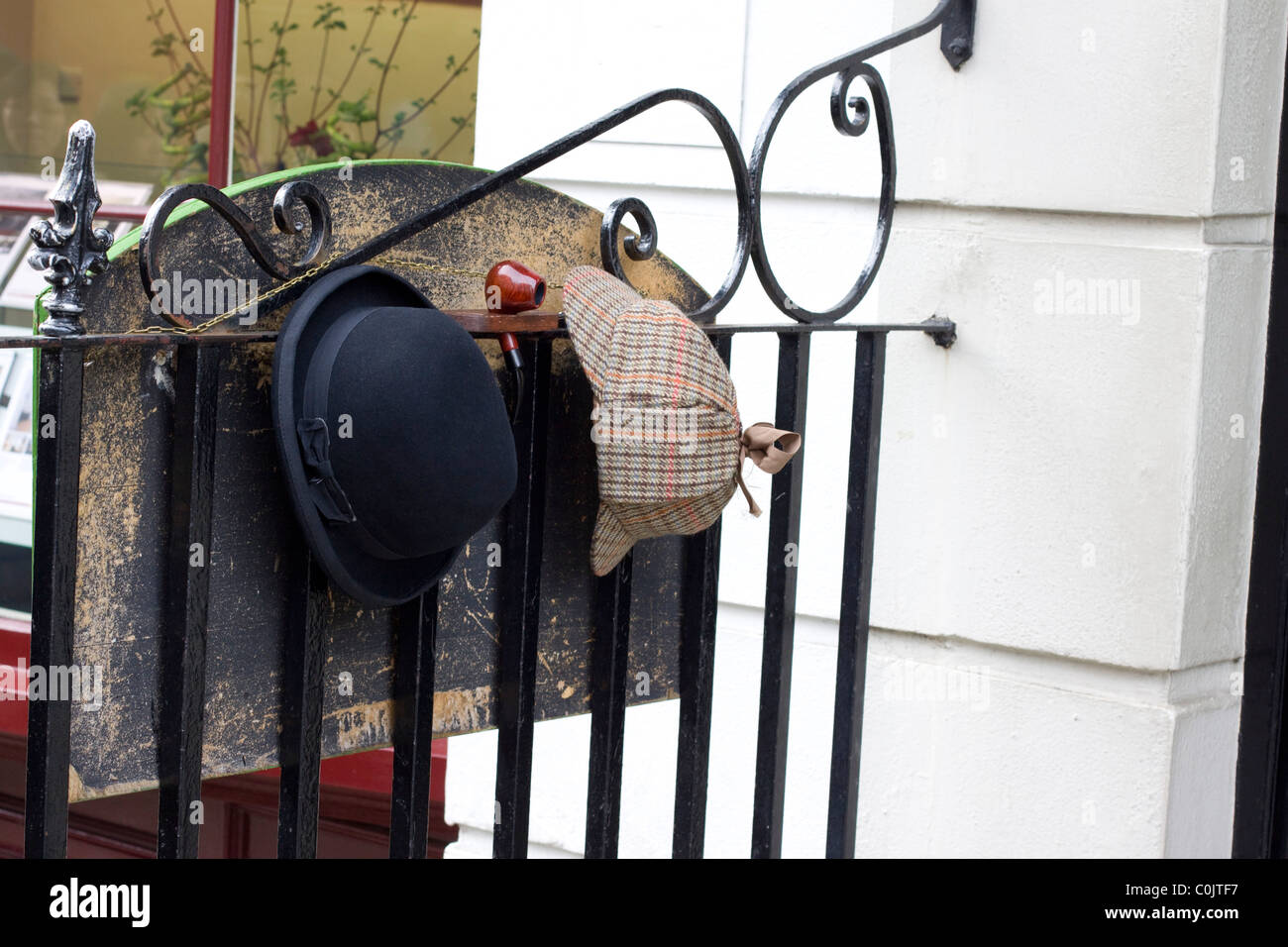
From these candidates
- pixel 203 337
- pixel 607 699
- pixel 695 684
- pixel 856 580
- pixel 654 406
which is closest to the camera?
pixel 203 337

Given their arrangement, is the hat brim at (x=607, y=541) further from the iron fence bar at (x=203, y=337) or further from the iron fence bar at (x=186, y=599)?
the iron fence bar at (x=186, y=599)

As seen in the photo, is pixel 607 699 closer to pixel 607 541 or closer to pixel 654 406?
pixel 607 541

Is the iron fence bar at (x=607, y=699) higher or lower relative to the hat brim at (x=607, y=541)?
lower

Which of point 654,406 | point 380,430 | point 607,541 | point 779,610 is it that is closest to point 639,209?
point 654,406

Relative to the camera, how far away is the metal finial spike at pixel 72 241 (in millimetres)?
1228

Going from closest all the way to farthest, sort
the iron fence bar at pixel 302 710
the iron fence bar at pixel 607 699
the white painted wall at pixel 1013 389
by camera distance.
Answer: the iron fence bar at pixel 302 710
the iron fence bar at pixel 607 699
the white painted wall at pixel 1013 389

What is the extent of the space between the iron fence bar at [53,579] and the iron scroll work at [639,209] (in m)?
0.07

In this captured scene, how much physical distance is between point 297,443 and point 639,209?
1.90 feet

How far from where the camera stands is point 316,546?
143 centimetres

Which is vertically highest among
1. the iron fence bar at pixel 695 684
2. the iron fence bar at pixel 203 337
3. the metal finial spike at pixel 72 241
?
the metal finial spike at pixel 72 241

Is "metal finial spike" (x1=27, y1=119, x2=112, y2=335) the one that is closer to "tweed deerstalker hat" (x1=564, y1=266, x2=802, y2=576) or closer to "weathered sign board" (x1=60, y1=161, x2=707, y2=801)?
"weathered sign board" (x1=60, y1=161, x2=707, y2=801)

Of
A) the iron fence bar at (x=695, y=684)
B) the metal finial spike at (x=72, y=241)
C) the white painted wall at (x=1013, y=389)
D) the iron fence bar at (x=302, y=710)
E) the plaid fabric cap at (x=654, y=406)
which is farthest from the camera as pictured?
the white painted wall at (x=1013, y=389)

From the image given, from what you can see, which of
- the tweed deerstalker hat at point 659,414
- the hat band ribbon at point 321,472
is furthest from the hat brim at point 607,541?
the hat band ribbon at point 321,472

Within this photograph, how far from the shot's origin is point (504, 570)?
1765mm
